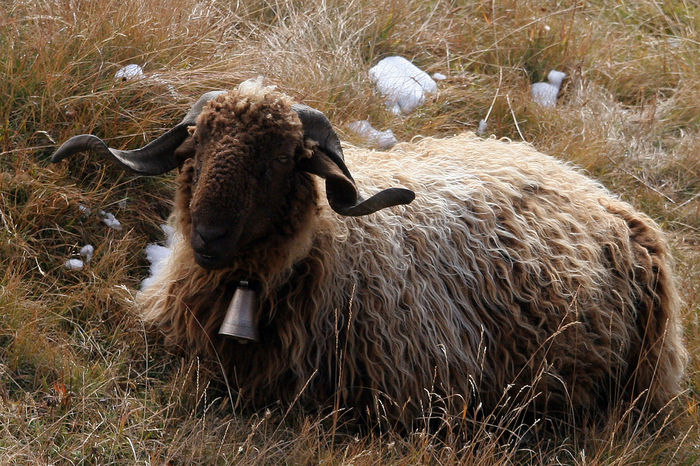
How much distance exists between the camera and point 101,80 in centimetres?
559

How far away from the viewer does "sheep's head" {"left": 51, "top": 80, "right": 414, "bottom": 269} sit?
3.99 m

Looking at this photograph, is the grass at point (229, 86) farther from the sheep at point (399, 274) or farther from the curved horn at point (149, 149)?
the curved horn at point (149, 149)

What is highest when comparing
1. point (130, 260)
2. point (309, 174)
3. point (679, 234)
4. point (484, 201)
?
point (309, 174)

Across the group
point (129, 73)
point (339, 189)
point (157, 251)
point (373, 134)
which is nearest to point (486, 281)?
point (339, 189)

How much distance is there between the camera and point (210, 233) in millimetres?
3959

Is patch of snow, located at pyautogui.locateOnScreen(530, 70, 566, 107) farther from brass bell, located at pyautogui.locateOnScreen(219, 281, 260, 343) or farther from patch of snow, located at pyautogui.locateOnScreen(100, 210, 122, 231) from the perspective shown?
brass bell, located at pyautogui.locateOnScreen(219, 281, 260, 343)

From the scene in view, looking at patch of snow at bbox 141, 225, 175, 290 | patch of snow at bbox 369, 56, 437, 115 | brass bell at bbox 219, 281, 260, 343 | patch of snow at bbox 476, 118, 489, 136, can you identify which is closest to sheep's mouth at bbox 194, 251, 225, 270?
brass bell at bbox 219, 281, 260, 343

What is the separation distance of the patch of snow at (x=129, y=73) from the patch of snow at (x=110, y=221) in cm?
87

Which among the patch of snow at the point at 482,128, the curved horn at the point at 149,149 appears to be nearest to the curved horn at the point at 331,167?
the curved horn at the point at 149,149

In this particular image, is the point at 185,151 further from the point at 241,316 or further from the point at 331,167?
the point at 241,316

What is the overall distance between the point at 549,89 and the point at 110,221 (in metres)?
4.19

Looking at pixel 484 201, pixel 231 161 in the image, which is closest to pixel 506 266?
pixel 484 201

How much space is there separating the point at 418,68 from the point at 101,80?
304cm

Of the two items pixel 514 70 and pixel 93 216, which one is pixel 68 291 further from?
pixel 514 70
